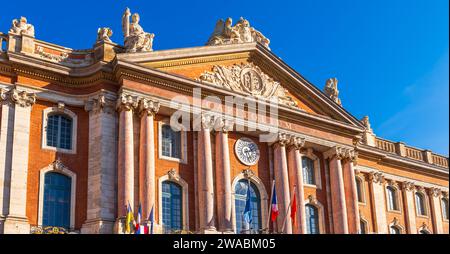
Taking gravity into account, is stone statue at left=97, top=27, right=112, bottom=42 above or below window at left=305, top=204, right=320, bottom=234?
above

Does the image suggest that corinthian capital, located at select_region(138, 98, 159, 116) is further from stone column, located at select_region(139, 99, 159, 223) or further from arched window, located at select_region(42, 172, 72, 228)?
arched window, located at select_region(42, 172, 72, 228)

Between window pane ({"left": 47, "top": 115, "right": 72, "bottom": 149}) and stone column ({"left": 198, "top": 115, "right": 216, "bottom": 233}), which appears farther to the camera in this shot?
stone column ({"left": 198, "top": 115, "right": 216, "bottom": 233})

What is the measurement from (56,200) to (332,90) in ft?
62.0

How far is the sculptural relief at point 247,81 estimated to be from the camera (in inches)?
1332

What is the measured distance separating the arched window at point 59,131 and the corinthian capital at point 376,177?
66.2 ft

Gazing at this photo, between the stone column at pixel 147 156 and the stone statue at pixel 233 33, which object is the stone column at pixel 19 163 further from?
the stone statue at pixel 233 33

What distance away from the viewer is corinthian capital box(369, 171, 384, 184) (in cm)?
4187

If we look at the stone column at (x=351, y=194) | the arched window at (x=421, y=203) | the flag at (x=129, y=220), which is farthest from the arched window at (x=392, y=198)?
the flag at (x=129, y=220)

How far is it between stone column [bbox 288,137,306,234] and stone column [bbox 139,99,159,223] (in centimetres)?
812

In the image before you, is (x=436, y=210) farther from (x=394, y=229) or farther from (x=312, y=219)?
(x=312, y=219)

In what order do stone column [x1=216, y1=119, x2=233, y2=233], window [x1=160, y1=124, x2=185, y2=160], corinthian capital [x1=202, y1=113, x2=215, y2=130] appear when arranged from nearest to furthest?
stone column [x1=216, y1=119, x2=233, y2=233]
window [x1=160, y1=124, x2=185, y2=160]
corinthian capital [x1=202, y1=113, x2=215, y2=130]

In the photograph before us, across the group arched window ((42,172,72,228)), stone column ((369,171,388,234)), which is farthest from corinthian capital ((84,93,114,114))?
stone column ((369,171,388,234))

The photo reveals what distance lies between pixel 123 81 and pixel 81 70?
215 cm

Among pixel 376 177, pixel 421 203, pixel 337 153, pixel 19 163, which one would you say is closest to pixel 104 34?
pixel 19 163
